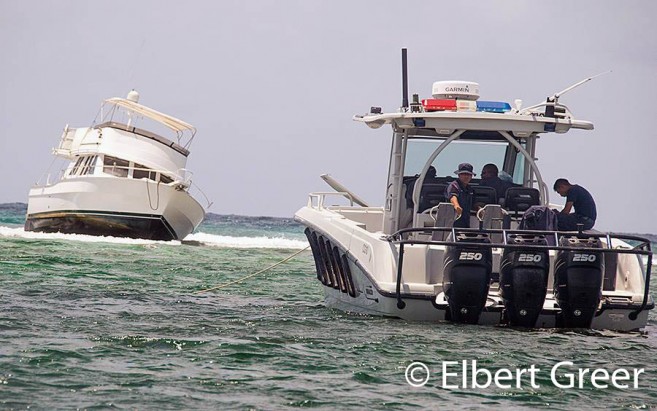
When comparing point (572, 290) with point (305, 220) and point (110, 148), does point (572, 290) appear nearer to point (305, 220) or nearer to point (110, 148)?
point (305, 220)

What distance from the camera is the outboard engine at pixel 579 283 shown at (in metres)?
12.6

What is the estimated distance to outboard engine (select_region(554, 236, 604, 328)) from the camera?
12.6m

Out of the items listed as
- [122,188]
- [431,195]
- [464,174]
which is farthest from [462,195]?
[122,188]

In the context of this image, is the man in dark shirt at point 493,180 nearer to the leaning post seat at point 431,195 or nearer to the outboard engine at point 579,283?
the leaning post seat at point 431,195

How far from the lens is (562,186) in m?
14.4

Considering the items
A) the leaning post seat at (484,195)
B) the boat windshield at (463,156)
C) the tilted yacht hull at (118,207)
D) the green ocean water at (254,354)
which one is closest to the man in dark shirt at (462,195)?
the leaning post seat at (484,195)

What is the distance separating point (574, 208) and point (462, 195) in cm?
141

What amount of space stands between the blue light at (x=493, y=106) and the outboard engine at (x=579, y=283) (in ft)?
9.00

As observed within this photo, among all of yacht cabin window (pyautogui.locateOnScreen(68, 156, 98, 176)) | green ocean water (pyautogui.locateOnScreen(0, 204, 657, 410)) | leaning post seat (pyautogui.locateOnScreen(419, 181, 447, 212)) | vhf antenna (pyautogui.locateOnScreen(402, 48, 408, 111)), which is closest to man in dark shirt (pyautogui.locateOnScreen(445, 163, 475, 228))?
leaning post seat (pyautogui.locateOnScreen(419, 181, 447, 212))

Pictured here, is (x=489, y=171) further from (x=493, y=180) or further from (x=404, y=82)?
(x=404, y=82)

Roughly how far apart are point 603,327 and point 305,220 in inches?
213

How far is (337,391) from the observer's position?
9.41 m

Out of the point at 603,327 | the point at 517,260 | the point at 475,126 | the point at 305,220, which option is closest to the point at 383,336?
the point at 517,260

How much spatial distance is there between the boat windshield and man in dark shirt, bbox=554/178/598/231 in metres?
1.93
